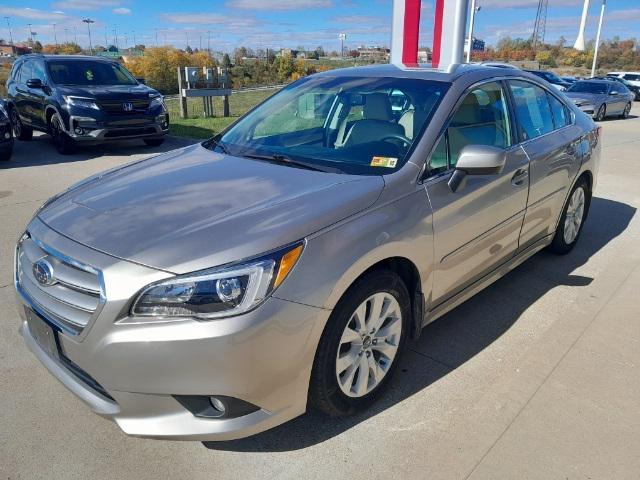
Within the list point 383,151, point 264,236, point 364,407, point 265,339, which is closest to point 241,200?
point 264,236

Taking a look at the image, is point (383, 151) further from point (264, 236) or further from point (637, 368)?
point (637, 368)

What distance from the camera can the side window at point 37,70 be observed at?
1001 cm

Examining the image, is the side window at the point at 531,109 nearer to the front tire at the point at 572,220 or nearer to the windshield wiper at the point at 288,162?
the front tire at the point at 572,220

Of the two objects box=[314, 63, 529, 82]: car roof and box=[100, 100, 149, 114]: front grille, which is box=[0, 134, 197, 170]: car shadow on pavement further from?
box=[314, 63, 529, 82]: car roof

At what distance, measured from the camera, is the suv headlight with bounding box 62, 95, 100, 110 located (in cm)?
920

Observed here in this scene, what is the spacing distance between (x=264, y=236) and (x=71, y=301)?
835mm

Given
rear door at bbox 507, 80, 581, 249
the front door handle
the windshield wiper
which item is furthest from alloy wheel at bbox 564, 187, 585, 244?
the windshield wiper

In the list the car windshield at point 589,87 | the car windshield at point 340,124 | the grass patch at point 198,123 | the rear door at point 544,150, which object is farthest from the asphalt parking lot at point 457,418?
the car windshield at point 589,87

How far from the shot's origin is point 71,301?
2.17 m

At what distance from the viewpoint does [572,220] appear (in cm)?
481

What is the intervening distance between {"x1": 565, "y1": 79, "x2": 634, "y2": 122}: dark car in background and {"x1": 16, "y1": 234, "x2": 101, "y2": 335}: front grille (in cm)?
1866

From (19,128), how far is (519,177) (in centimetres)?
1125

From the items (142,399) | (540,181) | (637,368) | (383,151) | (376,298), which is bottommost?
(637,368)

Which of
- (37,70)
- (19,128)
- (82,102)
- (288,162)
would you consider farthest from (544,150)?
(19,128)
